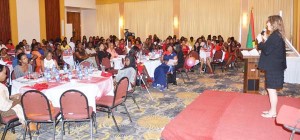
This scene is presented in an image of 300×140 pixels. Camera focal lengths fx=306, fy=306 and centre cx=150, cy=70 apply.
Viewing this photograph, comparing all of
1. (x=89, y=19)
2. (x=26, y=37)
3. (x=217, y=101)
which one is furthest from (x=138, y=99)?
(x=89, y=19)

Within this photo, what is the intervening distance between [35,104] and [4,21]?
1057cm

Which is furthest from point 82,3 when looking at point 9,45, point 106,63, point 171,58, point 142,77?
point 142,77

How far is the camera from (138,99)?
7309 mm

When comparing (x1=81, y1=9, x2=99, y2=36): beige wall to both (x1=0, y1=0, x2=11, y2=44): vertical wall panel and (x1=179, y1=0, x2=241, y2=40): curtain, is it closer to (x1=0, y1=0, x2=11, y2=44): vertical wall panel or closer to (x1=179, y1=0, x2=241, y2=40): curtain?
(x1=179, y1=0, x2=241, y2=40): curtain

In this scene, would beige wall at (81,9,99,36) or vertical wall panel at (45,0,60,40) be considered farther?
beige wall at (81,9,99,36)

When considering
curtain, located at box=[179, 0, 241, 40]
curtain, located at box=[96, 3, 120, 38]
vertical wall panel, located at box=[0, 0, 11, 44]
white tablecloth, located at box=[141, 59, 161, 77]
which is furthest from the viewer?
curtain, located at box=[96, 3, 120, 38]

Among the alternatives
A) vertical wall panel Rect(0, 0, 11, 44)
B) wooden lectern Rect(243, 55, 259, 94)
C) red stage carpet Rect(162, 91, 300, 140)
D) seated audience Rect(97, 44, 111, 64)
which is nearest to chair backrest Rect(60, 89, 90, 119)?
red stage carpet Rect(162, 91, 300, 140)

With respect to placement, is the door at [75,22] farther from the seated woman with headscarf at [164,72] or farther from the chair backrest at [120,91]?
the chair backrest at [120,91]

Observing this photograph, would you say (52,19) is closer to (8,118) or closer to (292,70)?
(292,70)

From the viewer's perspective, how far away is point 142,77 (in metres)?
7.68

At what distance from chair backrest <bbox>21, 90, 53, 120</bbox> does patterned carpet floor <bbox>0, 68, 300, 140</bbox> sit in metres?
0.64

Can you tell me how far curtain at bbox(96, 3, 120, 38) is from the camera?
1913cm

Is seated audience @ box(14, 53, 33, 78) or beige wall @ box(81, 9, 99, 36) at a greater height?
beige wall @ box(81, 9, 99, 36)

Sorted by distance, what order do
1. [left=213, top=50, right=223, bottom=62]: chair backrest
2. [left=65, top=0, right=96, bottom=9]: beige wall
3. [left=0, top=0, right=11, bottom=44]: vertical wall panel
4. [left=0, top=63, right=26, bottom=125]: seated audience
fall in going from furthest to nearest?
[left=65, top=0, right=96, bottom=9]: beige wall < [left=0, top=0, right=11, bottom=44]: vertical wall panel < [left=213, top=50, right=223, bottom=62]: chair backrest < [left=0, top=63, right=26, bottom=125]: seated audience
